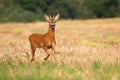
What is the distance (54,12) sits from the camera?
66750mm

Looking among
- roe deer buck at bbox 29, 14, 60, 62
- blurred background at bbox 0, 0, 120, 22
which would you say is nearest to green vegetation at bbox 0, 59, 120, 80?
roe deer buck at bbox 29, 14, 60, 62

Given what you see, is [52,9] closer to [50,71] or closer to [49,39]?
[49,39]

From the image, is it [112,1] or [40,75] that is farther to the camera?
[112,1]

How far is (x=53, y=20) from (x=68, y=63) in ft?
5.61

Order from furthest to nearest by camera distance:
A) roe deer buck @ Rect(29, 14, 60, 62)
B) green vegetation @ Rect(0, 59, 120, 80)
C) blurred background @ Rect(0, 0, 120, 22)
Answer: blurred background @ Rect(0, 0, 120, 22) → roe deer buck @ Rect(29, 14, 60, 62) → green vegetation @ Rect(0, 59, 120, 80)

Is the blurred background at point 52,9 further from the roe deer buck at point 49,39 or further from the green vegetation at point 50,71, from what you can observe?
the green vegetation at point 50,71

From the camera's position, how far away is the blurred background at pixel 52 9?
6600cm

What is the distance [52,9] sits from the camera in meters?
67.0

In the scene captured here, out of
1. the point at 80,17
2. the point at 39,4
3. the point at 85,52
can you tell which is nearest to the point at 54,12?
the point at 39,4

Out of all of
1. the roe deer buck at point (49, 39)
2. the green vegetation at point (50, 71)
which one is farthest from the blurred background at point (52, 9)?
the green vegetation at point (50, 71)

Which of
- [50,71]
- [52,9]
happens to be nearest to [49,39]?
[50,71]

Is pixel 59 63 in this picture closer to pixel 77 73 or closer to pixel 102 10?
pixel 77 73

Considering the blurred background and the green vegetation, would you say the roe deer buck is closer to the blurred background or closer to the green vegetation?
the green vegetation

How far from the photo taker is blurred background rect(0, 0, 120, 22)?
6600cm
